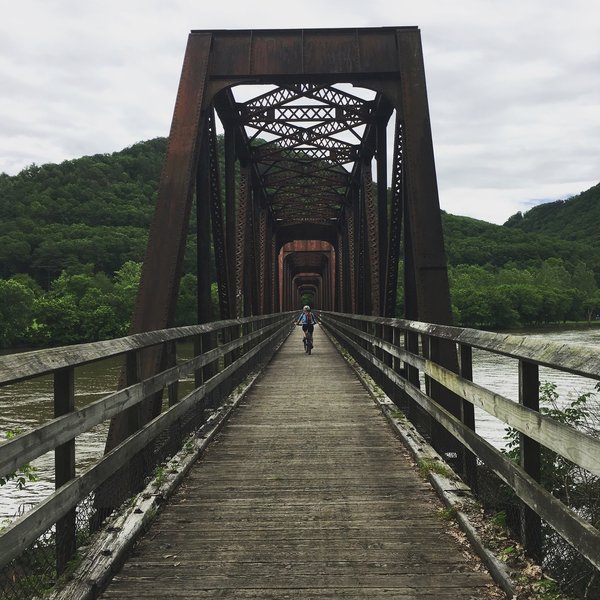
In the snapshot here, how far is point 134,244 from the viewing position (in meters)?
79.1

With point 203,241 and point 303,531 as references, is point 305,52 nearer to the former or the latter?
point 203,241

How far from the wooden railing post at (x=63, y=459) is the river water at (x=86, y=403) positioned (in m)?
5.95

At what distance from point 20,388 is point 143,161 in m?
44.5

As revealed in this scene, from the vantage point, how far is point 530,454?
2656 millimetres

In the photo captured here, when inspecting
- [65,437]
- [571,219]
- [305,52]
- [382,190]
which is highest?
[571,219]

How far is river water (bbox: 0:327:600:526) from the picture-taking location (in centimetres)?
1251

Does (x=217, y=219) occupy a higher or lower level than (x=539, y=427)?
higher

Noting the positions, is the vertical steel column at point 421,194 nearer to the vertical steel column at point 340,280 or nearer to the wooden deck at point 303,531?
the wooden deck at point 303,531

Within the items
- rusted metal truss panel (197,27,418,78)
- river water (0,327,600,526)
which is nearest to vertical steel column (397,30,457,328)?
rusted metal truss panel (197,27,418,78)

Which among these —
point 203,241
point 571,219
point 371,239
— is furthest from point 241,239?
point 571,219

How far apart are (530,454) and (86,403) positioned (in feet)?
75.6

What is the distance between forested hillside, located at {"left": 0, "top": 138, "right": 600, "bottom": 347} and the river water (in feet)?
82.0

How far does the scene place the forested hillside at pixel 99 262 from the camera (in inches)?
2370

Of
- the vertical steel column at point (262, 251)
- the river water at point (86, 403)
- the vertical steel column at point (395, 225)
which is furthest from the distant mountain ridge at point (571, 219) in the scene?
the vertical steel column at point (395, 225)
